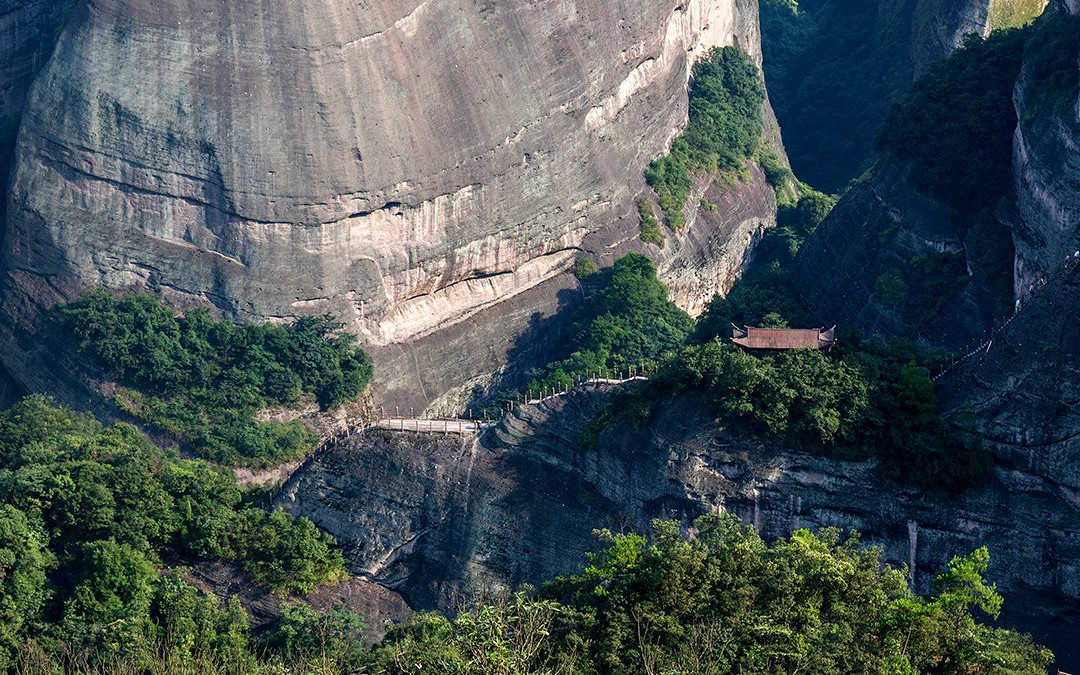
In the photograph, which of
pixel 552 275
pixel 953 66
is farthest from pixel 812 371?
pixel 552 275

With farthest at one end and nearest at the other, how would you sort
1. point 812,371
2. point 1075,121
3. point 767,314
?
1. point 767,314
2. point 1075,121
3. point 812,371

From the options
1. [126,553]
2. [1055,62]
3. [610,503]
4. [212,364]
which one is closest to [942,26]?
[1055,62]

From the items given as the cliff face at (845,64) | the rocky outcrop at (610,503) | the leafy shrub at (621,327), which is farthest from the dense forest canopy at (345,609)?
the cliff face at (845,64)

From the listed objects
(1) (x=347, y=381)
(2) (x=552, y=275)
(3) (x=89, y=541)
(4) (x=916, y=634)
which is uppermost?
(2) (x=552, y=275)

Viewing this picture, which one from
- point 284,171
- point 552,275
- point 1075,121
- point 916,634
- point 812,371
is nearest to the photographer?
point 916,634

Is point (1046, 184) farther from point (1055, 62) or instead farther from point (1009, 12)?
point (1009, 12)

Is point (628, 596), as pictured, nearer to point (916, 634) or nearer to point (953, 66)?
point (916, 634)

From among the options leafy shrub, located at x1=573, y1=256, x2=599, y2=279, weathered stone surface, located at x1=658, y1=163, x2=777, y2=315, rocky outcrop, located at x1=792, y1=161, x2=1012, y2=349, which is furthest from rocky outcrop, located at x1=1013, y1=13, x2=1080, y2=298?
leafy shrub, located at x1=573, y1=256, x2=599, y2=279
